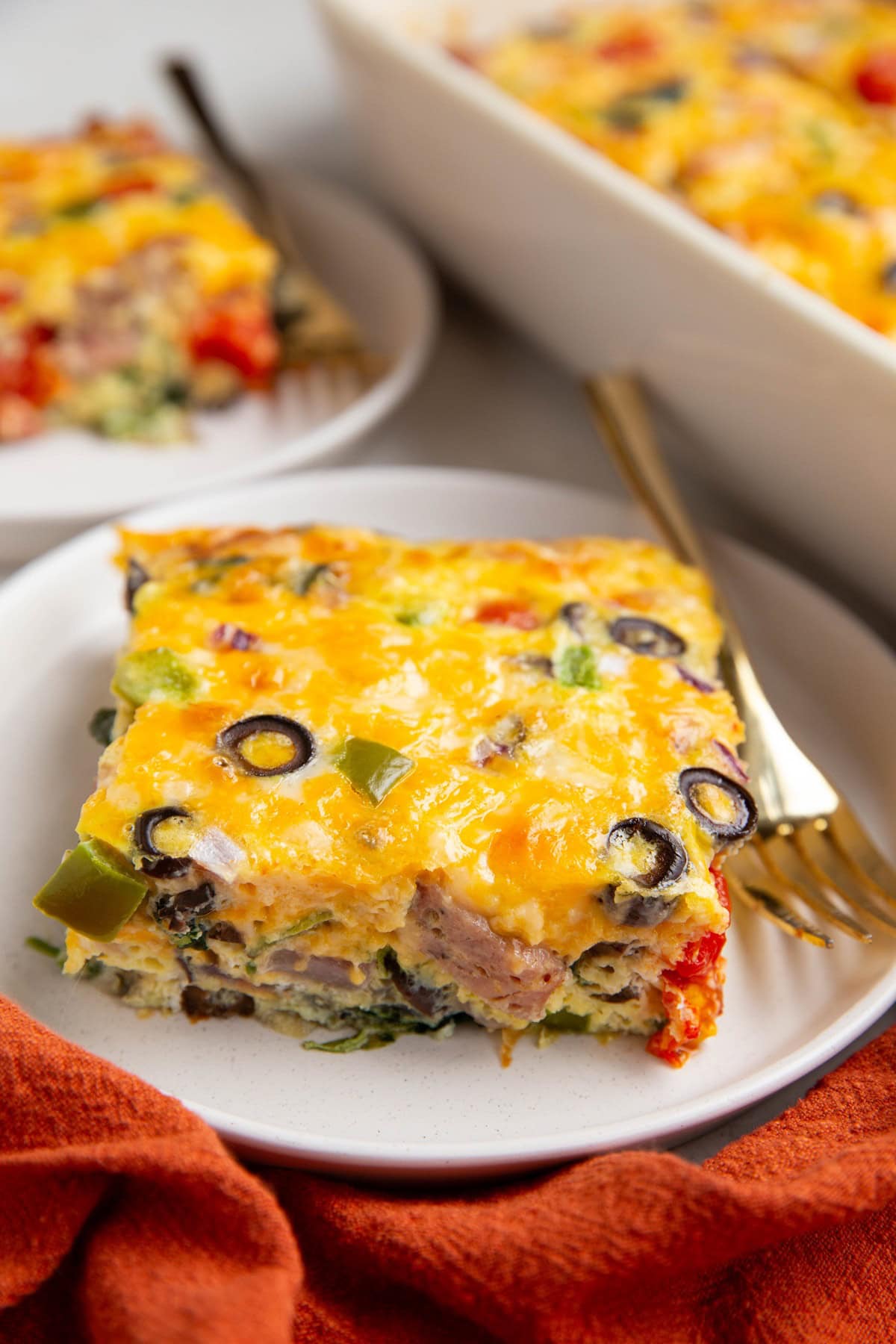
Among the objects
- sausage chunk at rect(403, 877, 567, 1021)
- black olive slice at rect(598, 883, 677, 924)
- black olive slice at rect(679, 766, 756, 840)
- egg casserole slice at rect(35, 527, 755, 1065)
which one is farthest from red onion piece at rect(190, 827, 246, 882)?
black olive slice at rect(679, 766, 756, 840)

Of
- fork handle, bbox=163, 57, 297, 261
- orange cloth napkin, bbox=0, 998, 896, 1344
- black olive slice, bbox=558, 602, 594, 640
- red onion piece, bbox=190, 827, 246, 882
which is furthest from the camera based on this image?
fork handle, bbox=163, 57, 297, 261

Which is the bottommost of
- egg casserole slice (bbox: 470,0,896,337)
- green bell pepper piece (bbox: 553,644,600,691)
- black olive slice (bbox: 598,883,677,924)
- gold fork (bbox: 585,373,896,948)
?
gold fork (bbox: 585,373,896,948)

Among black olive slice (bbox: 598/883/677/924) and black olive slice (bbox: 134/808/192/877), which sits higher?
black olive slice (bbox: 134/808/192/877)

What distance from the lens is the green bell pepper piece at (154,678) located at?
2.16 m

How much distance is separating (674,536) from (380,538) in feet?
2.17

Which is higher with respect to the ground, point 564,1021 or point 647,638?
point 647,638

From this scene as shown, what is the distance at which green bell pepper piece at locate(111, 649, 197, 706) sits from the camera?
7.09ft

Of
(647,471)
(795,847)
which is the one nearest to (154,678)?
(795,847)

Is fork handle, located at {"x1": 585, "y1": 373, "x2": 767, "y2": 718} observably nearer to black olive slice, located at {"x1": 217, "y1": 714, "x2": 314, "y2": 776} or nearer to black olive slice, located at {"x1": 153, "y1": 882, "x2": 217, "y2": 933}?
black olive slice, located at {"x1": 217, "y1": 714, "x2": 314, "y2": 776}

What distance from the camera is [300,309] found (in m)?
3.72

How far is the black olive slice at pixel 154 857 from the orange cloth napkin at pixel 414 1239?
26cm

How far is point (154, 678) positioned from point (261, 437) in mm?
1413

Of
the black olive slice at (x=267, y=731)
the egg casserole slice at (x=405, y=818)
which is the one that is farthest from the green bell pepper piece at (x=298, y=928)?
the black olive slice at (x=267, y=731)

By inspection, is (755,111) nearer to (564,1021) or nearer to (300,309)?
(300,309)
